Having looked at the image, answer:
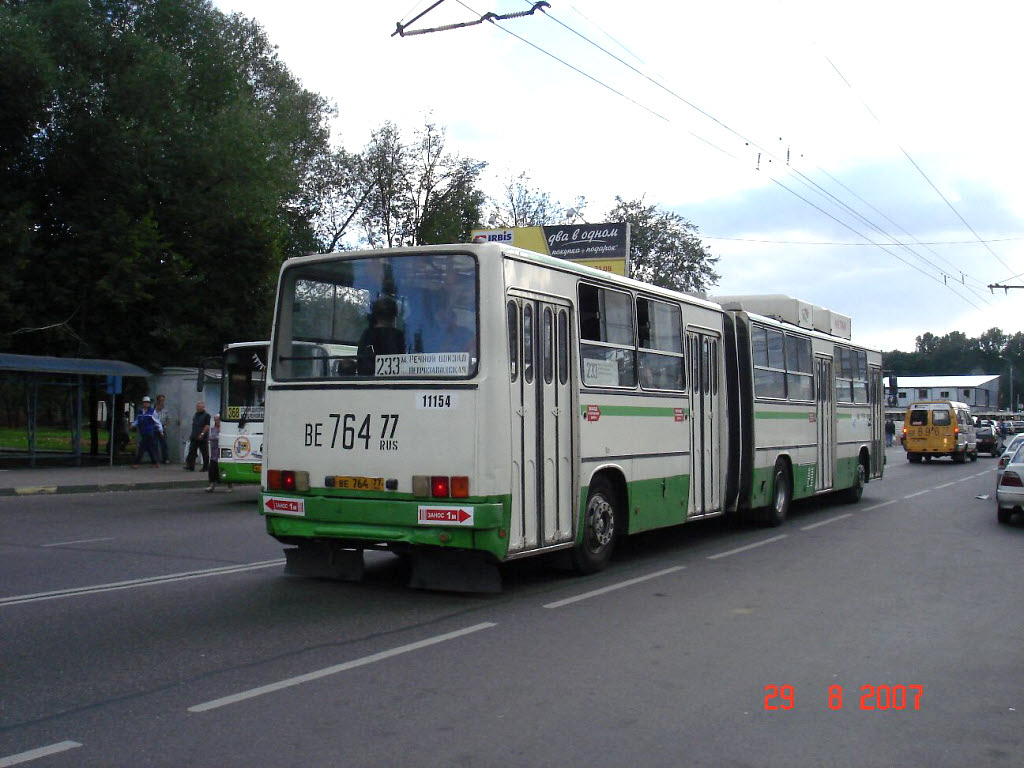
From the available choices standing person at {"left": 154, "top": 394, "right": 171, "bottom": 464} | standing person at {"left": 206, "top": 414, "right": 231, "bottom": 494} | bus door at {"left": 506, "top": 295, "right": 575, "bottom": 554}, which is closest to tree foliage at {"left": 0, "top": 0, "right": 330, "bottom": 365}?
standing person at {"left": 154, "top": 394, "right": 171, "bottom": 464}

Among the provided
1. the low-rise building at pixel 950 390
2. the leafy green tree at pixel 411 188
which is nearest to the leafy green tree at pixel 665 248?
the leafy green tree at pixel 411 188

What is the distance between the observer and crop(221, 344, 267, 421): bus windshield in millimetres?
19344

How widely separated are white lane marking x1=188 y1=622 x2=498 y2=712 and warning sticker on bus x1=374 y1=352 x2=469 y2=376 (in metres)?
2.15

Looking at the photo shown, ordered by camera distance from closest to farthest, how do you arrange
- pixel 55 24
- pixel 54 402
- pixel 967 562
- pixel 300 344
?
pixel 300 344, pixel 967 562, pixel 54 402, pixel 55 24

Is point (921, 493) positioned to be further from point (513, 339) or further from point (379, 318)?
point (379, 318)

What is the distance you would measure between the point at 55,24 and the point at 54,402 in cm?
1106

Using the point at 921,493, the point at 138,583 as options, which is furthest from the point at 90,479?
the point at 921,493

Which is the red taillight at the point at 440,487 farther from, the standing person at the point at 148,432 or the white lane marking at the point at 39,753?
the standing person at the point at 148,432

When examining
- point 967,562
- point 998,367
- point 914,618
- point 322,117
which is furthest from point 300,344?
point 998,367

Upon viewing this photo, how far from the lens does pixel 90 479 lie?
23.2m

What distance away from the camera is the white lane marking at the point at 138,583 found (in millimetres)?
8758

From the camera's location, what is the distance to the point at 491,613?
8.44 metres

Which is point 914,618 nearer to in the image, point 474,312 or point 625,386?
point 625,386

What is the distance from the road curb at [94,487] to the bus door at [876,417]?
15.2 m
